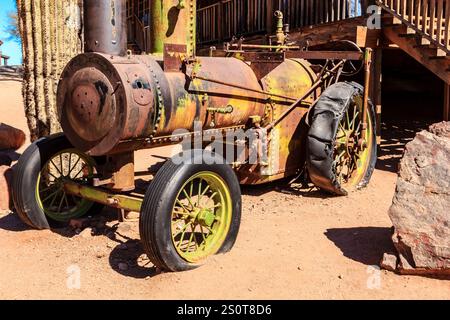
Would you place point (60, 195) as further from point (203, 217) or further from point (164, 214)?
point (164, 214)

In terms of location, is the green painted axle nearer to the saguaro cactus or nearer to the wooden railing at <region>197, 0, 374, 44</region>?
the saguaro cactus

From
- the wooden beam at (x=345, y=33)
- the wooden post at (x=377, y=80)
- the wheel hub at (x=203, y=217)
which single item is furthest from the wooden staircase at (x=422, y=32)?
the wheel hub at (x=203, y=217)

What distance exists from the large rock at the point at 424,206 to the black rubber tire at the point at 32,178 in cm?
321

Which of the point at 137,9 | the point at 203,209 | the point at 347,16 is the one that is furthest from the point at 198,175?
the point at 137,9

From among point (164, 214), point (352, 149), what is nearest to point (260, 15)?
point (352, 149)

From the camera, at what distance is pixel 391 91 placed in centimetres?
1518

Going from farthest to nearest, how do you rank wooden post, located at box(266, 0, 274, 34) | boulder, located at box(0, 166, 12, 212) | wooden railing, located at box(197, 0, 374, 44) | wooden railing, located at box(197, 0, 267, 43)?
wooden railing, located at box(197, 0, 267, 43)
wooden post, located at box(266, 0, 274, 34)
wooden railing, located at box(197, 0, 374, 44)
boulder, located at box(0, 166, 12, 212)

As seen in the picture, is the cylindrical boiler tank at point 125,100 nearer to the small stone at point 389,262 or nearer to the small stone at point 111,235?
the small stone at point 111,235

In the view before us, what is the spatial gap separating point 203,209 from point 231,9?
993 cm

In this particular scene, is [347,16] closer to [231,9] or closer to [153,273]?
[231,9]

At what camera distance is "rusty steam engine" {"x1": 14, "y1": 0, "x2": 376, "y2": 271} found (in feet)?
13.1

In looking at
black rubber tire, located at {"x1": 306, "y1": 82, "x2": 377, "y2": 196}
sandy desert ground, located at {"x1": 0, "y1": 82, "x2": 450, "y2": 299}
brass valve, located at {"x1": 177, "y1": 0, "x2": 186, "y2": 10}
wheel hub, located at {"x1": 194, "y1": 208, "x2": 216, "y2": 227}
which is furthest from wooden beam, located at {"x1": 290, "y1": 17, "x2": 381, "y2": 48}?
wheel hub, located at {"x1": 194, "y1": 208, "x2": 216, "y2": 227}

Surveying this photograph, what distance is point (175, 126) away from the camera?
4.51m

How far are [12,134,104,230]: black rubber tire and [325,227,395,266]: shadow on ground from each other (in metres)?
2.78
